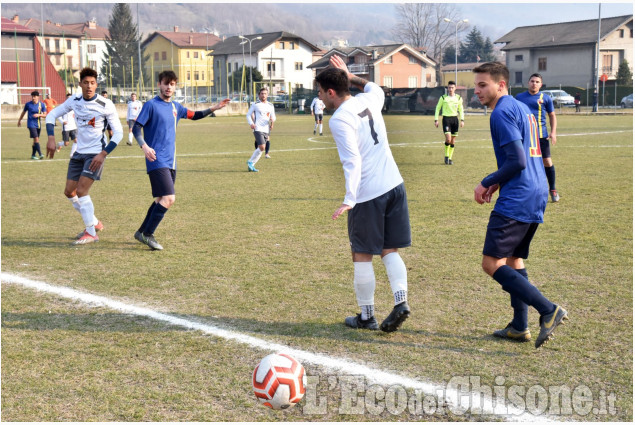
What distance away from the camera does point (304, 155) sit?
845 inches

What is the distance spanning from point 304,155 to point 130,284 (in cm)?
1489

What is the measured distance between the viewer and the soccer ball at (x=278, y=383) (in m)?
4.01

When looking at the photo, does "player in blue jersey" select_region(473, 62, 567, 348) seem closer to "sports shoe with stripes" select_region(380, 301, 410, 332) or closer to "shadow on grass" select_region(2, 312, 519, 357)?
"shadow on grass" select_region(2, 312, 519, 357)

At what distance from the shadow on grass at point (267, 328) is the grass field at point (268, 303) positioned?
20 mm

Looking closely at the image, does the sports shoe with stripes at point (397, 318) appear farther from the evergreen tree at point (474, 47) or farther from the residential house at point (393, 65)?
the evergreen tree at point (474, 47)

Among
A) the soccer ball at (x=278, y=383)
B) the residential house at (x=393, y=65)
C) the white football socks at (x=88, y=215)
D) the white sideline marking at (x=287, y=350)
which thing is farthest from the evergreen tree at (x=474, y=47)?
the soccer ball at (x=278, y=383)

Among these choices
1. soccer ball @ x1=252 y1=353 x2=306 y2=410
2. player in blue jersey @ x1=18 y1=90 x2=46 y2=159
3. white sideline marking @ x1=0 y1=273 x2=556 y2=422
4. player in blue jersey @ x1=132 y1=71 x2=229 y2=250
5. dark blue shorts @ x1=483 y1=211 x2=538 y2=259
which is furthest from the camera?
player in blue jersey @ x1=18 y1=90 x2=46 y2=159

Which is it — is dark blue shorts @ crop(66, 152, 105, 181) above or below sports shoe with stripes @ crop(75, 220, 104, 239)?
above

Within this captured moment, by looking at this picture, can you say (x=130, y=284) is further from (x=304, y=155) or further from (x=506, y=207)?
(x=304, y=155)

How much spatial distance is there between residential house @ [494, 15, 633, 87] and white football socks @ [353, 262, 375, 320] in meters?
77.9

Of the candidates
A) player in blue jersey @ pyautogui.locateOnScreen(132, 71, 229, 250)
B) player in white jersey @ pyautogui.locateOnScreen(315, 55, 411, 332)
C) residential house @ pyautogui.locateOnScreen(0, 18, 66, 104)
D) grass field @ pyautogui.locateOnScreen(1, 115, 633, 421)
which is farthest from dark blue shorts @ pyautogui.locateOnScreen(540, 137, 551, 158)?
residential house @ pyautogui.locateOnScreen(0, 18, 66, 104)

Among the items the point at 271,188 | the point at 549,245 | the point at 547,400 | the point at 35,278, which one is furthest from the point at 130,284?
the point at 271,188

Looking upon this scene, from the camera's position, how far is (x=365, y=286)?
5410mm

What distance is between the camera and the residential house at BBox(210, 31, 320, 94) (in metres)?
99.2
